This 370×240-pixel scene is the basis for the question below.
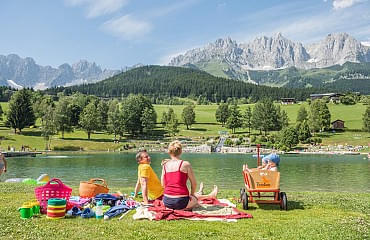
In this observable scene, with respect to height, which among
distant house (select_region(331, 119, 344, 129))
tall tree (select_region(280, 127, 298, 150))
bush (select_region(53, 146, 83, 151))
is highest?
distant house (select_region(331, 119, 344, 129))

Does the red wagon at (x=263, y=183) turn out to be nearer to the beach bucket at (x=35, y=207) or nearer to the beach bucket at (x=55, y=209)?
the beach bucket at (x=55, y=209)

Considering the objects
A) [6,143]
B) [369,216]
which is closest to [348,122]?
[6,143]

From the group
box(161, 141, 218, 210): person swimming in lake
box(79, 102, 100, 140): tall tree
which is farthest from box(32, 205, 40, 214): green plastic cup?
box(79, 102, 100, 140): tall tree

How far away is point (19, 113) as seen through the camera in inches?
3866

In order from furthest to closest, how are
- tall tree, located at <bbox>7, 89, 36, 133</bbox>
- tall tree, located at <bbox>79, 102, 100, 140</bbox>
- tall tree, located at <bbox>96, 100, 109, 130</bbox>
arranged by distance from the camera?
tall tree, located at <bbox>96, 100, 109, 130</bbox> < tall tree, located at <bbox>79, 102, 100, 140</bbox> < tall tree, located at <bbox>7, 89, 36, 133</bbox>

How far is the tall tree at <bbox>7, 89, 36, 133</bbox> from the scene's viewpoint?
320ft

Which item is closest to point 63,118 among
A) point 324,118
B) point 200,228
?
point 324,118

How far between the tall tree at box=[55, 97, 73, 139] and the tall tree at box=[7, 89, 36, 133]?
827 centimetres

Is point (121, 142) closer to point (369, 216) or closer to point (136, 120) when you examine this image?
point (136, 120)

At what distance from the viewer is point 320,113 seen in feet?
384

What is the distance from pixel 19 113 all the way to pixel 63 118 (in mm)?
11983

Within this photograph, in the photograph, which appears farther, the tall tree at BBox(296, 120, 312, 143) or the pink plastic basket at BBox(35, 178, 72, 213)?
the tall tree at BBox(296, 120, 312, 143)

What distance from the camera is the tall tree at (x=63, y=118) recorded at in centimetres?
9694

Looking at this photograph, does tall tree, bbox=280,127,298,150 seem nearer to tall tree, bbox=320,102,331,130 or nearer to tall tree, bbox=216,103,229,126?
tall tree, bbox=320,102,331,130
